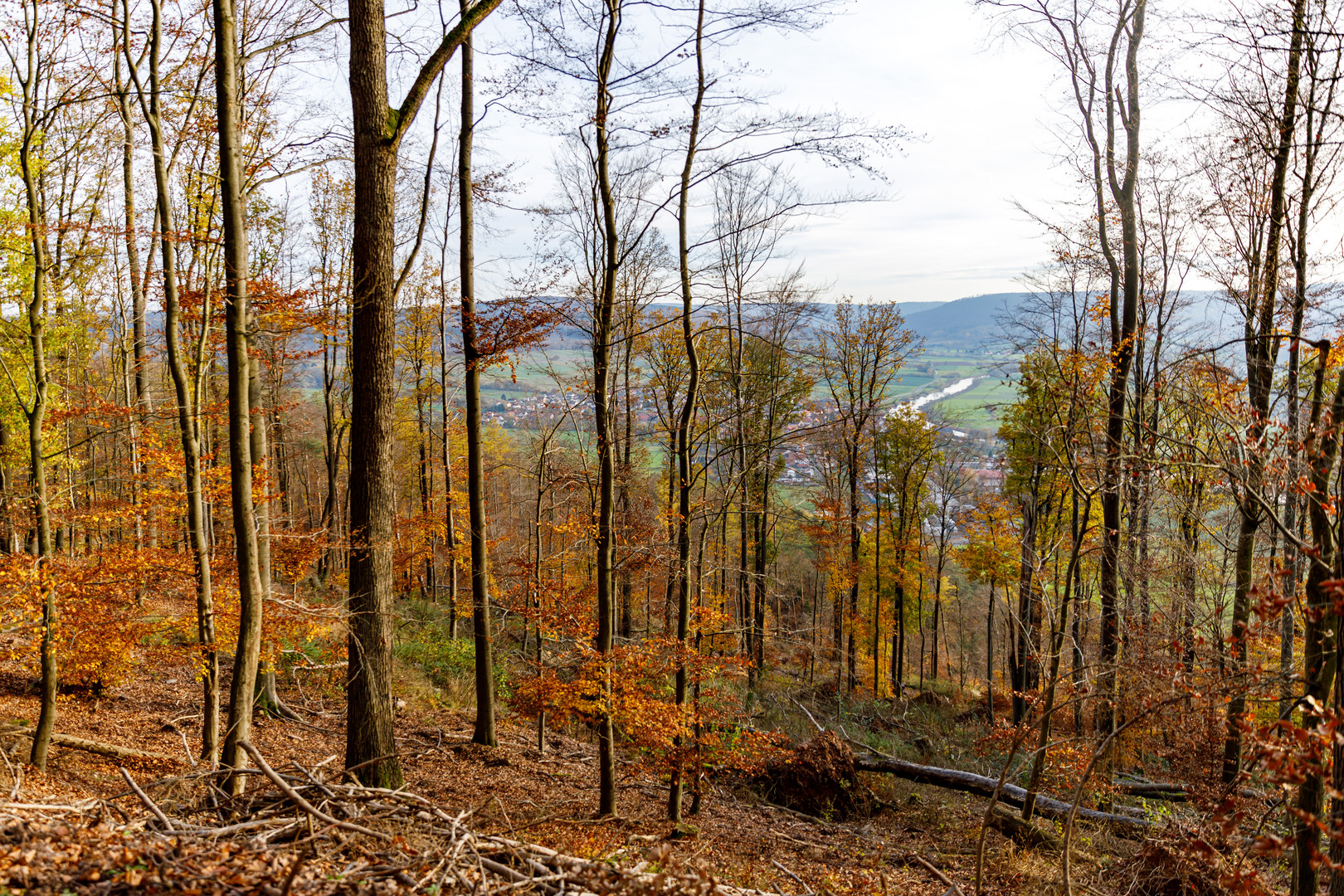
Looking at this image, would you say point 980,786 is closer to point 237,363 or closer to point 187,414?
point 237,363

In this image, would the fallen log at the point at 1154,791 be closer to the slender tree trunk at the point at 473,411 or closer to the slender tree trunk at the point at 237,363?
the slender tree trunk at the point at 473,411

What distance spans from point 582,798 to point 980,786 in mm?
5968

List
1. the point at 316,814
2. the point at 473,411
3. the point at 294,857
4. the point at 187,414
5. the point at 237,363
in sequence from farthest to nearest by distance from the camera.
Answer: the point at 473,411
the point at 187,414
the point at 237,363
the point at 316,814
the point at 294,857

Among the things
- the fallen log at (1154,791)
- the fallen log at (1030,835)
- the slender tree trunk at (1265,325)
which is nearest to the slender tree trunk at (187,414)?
the fallen log at (1030,835)

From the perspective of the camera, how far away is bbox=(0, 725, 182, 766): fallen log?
7.76 meters

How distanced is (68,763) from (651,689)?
254 inches

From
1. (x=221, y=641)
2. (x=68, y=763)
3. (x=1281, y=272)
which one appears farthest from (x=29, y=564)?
(x=1281, y=272)

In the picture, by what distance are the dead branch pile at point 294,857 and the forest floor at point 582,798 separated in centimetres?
214

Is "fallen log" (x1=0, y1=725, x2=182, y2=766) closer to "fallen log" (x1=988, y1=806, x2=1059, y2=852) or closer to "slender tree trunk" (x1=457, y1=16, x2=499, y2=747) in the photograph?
"slender tree trunk" (x1=457, y1=16, x2=499, y2=747)

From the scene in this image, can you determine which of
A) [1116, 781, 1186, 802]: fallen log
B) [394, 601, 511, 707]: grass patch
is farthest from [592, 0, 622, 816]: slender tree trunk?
[1116, 781, 1186, 802]: fallen log

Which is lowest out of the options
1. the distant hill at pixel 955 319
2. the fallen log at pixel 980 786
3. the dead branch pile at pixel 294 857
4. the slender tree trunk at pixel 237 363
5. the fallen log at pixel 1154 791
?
the fallen log at pixel 1154 791

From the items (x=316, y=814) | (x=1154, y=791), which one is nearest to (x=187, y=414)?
(x=316, y=814)

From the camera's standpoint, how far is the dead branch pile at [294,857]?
2699 mm

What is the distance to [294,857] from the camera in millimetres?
2979
